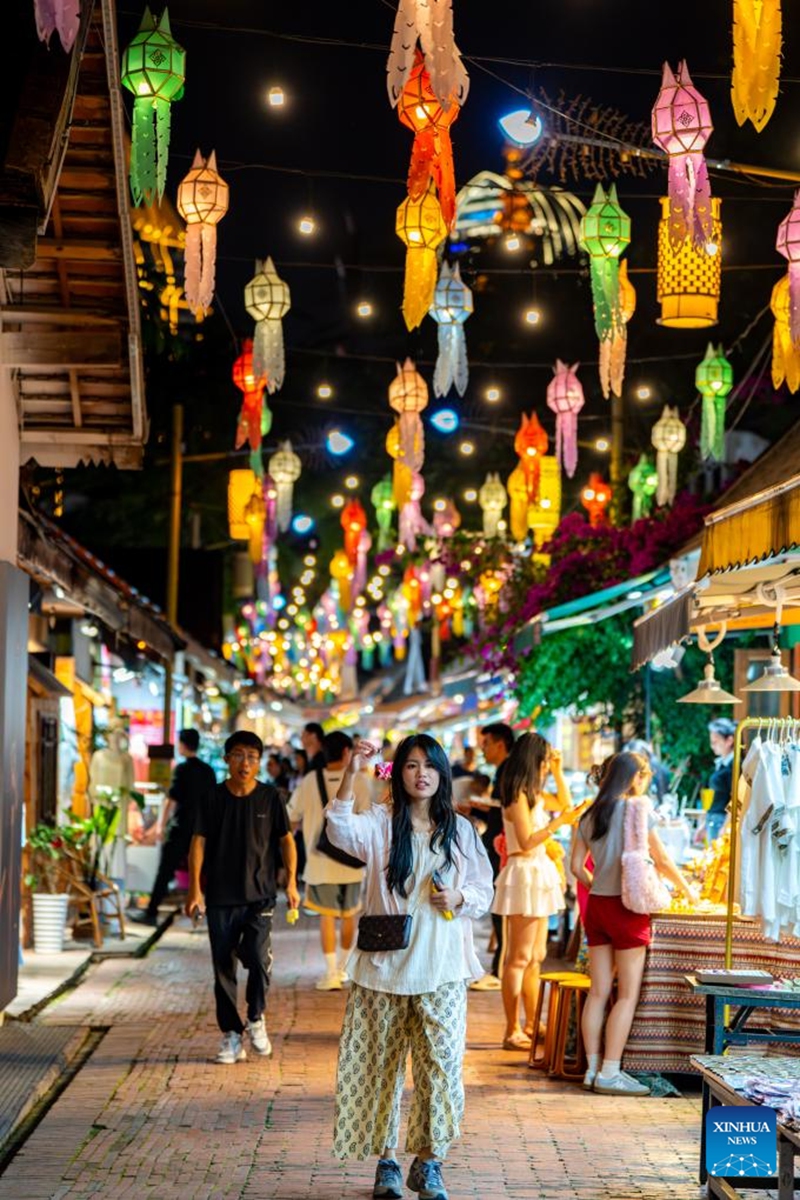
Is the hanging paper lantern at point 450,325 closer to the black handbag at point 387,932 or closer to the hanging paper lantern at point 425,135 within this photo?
the hanging paper lantern at point 425,135

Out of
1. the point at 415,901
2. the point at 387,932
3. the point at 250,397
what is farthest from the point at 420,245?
the point at 250,397

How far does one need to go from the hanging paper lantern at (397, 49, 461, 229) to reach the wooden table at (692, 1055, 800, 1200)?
169 inches

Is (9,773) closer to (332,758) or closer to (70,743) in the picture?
(332,758)

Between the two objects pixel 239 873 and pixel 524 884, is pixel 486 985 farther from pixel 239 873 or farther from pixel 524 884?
pixel 239 873

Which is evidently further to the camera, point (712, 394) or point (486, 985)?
point (712, 394)

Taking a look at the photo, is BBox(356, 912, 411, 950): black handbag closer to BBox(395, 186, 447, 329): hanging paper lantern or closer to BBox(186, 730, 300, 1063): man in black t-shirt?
BBox(186, 730, 300, 1063): man in black t-shirt

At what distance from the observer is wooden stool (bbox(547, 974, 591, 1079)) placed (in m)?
10.6

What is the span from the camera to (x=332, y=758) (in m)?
14.6

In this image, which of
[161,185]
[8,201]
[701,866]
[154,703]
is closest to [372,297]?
[154,703]

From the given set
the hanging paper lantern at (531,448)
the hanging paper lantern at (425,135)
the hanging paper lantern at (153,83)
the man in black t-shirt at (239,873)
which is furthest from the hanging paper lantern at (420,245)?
the hanging paper lantern at (531,448)

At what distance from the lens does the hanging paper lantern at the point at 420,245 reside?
1018cm

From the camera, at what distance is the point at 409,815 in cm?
784

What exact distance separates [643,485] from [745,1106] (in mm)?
13863

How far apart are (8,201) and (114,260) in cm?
411
